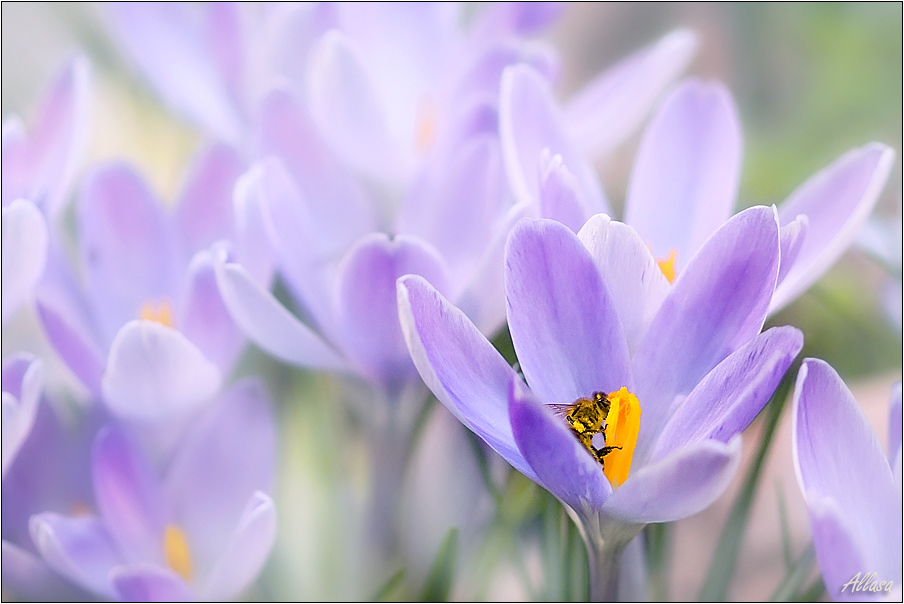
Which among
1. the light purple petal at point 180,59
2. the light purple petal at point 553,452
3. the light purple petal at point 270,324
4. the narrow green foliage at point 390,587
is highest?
the light purple petal at point 180,59

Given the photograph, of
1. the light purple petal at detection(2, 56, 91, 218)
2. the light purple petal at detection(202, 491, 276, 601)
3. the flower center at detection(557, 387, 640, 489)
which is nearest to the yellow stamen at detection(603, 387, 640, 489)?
the flower center at detection(557, 387, 640, 489)

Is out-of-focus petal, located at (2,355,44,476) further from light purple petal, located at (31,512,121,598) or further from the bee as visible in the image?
the bee

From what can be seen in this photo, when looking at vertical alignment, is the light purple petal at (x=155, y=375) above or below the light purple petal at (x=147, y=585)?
above

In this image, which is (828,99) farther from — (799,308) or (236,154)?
(236,154)

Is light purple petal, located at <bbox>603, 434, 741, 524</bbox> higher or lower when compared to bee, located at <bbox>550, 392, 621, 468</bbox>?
lower

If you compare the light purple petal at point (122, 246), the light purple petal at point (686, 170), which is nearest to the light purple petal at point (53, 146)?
the light purple petal at point (122, 246)

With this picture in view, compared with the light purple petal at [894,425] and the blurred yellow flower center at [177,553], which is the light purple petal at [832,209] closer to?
the light purple petal at [894,425]

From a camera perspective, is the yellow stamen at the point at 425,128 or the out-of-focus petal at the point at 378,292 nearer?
the out-of-focus petal at the point at 378,292
